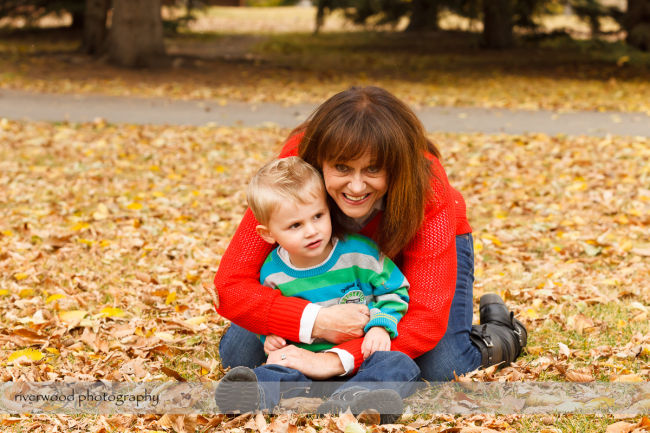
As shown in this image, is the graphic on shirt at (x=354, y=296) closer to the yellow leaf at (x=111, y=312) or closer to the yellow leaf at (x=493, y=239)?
the yellow leaf at (x=111, y=312)

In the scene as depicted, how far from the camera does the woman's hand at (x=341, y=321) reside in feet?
9.51

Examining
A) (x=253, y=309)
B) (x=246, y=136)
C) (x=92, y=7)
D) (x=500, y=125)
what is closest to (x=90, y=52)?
(x=92, y=7)

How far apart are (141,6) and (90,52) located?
3.20 metres

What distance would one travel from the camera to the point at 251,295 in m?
3.02

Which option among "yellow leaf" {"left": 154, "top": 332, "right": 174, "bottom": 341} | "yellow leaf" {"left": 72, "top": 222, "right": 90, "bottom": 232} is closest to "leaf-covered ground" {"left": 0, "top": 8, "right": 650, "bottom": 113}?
"yellow leaf" {"left": 72, "top": 222, "right": 90, "bottom": 232}

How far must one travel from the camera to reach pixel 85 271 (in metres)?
4.67

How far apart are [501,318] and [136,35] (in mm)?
12484

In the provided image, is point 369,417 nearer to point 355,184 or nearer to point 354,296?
point 354,296

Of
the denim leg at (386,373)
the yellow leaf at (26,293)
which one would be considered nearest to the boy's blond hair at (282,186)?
the denim leg at (386,373)

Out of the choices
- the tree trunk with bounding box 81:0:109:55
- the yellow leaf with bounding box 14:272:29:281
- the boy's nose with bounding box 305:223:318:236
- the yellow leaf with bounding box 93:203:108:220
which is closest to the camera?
the boy's nose with bounding box 305:223:318:236

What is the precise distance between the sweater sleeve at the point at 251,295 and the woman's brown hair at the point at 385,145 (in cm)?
44

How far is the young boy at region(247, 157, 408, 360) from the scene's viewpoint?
9.42ft

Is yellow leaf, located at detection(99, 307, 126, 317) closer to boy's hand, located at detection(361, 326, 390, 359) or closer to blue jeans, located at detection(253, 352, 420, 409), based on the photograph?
blue jeans, located at detection(253, 352, 420, 409)

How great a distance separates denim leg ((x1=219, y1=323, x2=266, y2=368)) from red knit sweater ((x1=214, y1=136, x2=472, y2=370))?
0.59 ft
